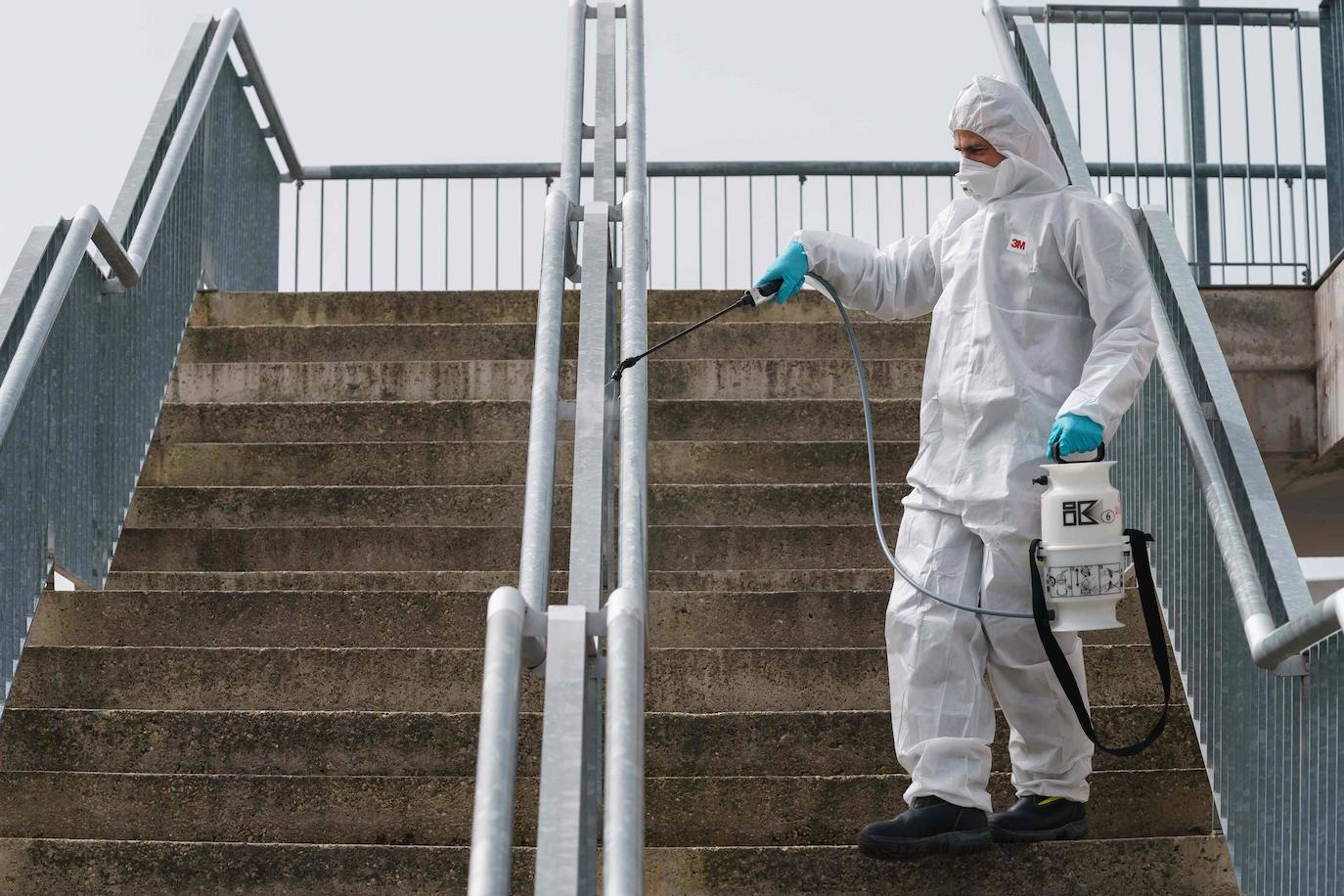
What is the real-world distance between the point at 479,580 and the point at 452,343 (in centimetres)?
164

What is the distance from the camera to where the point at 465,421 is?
5.76 meters

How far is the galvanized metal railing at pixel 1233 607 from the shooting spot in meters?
3.13

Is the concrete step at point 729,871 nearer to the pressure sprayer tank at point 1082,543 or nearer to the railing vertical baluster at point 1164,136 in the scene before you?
the pressure sprayer tank at point 1082,543

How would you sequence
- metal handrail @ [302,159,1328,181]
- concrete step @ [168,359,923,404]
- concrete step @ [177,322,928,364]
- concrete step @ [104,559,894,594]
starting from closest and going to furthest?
concrete step @ [104,559,894,594], concrete step @ [168,359,923,404], concrete step @ [177,322,928,364], metal handrail @ [302,159,1328,181]

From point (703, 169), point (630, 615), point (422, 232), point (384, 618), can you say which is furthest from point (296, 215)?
point (630, 615)

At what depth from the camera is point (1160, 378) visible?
13.8 ft

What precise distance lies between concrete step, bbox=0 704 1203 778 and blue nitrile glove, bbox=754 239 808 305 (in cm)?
99

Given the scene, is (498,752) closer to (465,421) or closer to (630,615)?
(630,615)

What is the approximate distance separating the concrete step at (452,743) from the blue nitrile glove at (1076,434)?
0.90 metres

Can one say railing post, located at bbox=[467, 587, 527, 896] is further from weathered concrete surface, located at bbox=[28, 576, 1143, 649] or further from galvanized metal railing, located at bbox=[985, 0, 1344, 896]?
weathered concrete surface, located at bbox=[28, 576, 1143, 649]

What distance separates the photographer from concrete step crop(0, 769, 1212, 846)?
386 centimetres

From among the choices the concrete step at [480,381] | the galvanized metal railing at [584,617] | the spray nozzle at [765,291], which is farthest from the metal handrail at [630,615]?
the concrete step at [480,381]

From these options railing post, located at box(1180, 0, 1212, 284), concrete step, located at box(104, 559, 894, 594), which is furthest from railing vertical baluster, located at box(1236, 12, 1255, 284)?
concrete step, located at box(104, 559, 894, 594)

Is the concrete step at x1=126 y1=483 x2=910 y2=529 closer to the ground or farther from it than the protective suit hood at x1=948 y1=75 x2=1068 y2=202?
closer to the ground
